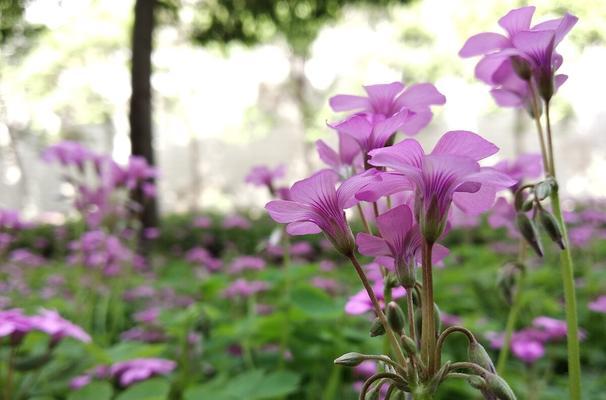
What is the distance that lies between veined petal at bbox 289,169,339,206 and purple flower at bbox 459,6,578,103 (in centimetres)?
31

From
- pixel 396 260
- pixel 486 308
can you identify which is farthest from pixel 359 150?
pixel 486 308

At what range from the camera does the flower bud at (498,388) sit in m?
0.50

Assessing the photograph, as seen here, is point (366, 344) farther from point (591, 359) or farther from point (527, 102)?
point (591, 359)

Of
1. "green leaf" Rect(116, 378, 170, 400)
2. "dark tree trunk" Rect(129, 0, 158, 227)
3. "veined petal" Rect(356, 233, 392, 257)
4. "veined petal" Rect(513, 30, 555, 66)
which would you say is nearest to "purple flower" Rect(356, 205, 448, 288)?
"veined petal" Rect(356, 233, 392, 257)

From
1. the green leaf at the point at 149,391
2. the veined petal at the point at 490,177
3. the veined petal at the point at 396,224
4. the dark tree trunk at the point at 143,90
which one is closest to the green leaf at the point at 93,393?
the green leaf at the point at 149,391

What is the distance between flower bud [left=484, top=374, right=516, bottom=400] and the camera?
1.63ft

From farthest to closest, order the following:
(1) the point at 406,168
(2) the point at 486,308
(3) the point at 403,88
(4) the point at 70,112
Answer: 1. (4) the point at 70,112
2. (2) the point at 486,308
3. (3) the point at 403,88
4. (1) the point at 406,168

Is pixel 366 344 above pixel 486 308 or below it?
above

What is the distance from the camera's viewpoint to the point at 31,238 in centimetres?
916

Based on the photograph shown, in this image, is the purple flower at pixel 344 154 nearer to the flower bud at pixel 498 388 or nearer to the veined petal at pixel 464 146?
the veined petal at pixel 464 146

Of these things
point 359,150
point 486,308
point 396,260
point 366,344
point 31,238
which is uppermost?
point 359,150

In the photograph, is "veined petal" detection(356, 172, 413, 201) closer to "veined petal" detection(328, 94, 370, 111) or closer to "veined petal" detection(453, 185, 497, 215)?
"veined petal" detection(453, 185, 497, 215)

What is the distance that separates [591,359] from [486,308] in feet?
2.67

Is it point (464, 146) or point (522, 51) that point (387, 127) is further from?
point (522, 51)
